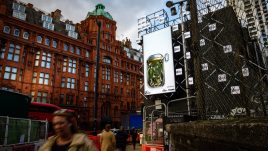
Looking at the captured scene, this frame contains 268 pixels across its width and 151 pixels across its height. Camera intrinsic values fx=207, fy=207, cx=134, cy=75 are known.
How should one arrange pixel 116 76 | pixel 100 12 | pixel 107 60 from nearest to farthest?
pixel 107 60 → pixel 100 12 → pixel 116 76

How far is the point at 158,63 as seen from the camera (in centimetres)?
1989

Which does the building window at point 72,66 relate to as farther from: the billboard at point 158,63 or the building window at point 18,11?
the billboard at point 158,63

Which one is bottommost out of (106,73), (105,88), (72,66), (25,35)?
(105,88)

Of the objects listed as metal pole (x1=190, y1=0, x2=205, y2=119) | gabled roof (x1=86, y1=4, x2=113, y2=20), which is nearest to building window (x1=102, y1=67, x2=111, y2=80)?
gabled roof (x1=86, y1=4, x2=113, y2=20)

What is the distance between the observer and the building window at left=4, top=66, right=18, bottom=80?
1243 inches

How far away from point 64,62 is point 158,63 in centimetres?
2494

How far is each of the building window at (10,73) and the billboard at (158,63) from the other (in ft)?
74.5

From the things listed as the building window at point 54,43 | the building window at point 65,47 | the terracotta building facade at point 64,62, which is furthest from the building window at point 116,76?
the building window at point 54,43

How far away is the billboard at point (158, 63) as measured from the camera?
19.0 meters

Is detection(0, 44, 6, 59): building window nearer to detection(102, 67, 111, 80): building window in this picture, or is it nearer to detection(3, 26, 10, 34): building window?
detection(3, 26, 10, 34): building window

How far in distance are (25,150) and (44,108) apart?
597 cm

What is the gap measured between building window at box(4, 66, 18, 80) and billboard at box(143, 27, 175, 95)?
22715 millimetres

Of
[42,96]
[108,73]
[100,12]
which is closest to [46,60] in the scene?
[42,96]

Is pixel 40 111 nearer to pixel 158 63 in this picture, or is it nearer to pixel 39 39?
pixel 158 63
